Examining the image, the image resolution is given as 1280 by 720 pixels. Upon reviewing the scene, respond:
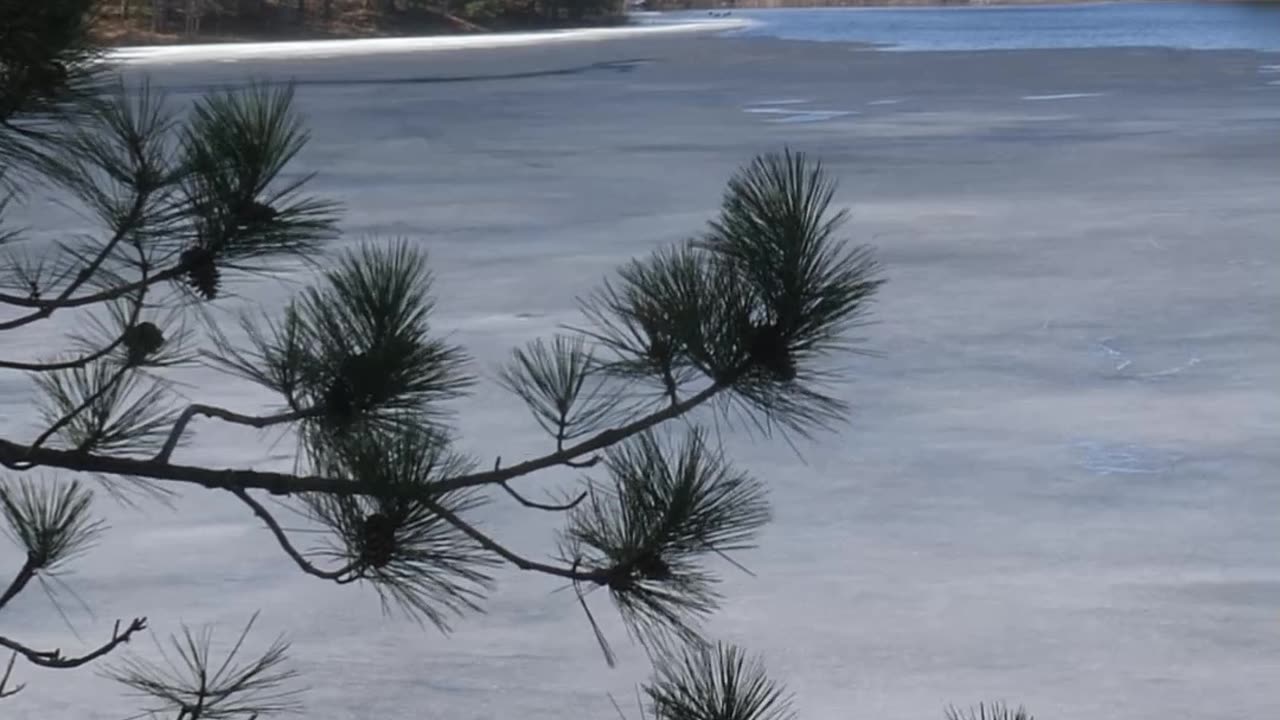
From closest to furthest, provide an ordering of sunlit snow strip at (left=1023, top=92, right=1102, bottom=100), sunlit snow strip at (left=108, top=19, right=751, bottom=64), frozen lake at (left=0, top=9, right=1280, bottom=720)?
frozen lake at (left=0, top=9, right=1280, bottom=720) < sunlit snow strip at (left=1023, top=92, right=1102, bottom=100) < sunlit snow strip at (left=108, top=19, right=751, bottom=64)

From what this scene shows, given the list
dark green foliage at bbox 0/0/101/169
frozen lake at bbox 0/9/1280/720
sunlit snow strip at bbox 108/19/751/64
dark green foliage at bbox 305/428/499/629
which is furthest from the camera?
sunlit snow strip at bbox 108/19/751/64

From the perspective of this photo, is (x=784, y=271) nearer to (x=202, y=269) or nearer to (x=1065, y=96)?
(x=202, y=269)

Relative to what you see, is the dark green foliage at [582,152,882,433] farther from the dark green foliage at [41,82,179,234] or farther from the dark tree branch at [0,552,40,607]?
the dark tree branch at [0,552,40,607]

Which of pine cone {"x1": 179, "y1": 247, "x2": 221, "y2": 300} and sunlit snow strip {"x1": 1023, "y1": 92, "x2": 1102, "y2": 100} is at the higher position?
sunlit snow strip {"x1": 1023, "y1": 92, "x2": 1102, "y2": 100}

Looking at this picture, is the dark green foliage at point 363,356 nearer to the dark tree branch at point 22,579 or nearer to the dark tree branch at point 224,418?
the dark tree branch at point 224,418

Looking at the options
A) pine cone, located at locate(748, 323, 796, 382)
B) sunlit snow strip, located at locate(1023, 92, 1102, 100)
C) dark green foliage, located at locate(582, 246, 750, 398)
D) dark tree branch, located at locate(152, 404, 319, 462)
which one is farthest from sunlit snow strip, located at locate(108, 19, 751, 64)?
pine cone, located at locate(748, 323, 796, 382)

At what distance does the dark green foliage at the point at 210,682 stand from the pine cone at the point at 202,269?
13.3 inches

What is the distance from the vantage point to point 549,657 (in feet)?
13.0

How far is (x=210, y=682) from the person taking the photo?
85.4 inches

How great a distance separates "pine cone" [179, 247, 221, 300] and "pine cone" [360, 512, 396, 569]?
27cm

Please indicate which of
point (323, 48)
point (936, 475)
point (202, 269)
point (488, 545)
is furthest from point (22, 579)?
point (323, 48)

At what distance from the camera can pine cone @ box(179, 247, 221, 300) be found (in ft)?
5.90

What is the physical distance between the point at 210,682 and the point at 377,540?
1.68 ft

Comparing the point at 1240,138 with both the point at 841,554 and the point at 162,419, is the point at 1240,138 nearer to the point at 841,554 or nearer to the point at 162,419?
the point at 841,554
